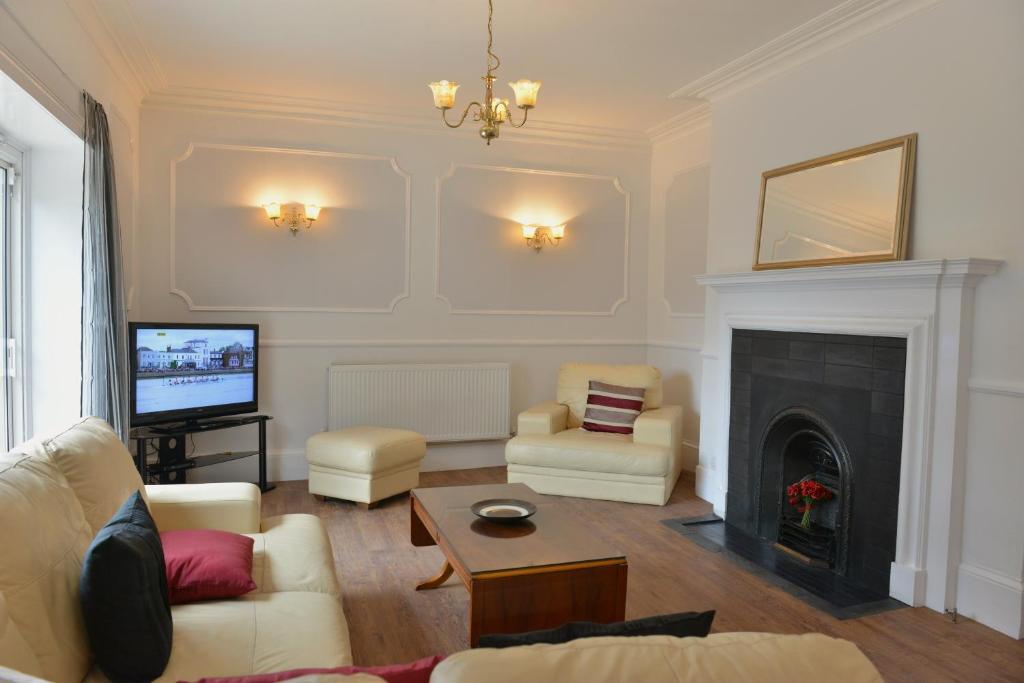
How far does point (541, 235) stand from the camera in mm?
5535

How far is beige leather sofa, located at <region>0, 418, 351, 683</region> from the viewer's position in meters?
1.39

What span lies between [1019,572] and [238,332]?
440cm

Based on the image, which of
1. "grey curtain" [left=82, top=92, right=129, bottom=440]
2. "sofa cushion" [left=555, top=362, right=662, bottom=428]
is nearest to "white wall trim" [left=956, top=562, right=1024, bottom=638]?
"sofa cushion" [left=555, top=362, right=662, bottom=428]

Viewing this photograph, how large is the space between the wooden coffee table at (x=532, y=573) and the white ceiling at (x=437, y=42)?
2479mm

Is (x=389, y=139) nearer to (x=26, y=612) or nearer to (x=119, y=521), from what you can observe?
(x=119, y=521)

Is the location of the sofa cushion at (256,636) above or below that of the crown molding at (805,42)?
below

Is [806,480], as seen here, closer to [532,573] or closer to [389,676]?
[532,573]

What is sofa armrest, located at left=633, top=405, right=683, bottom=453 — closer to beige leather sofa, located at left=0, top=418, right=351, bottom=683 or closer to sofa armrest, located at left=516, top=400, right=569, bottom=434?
sofa armrest, located at left=516, top=400, right=569, bottom=434

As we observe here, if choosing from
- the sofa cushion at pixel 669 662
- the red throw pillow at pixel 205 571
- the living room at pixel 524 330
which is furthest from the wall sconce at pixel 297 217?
the sofa cushion at pixel 669 662

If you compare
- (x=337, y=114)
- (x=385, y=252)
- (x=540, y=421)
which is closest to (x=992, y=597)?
(x=540, y=421)

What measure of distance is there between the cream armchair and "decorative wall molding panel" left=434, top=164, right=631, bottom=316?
112cm

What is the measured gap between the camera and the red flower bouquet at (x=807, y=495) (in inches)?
139

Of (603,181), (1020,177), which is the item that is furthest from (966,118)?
(603,181)

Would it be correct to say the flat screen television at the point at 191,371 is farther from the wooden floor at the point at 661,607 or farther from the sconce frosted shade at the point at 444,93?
the sconce frosted shade at the point at 444,93
